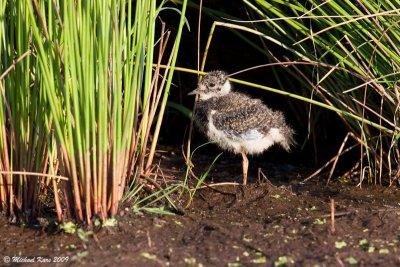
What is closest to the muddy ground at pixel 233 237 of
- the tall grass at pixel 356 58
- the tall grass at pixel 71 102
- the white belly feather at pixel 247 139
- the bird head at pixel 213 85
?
the tall grass at pixel 71 102

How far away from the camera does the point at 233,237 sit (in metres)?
4.29

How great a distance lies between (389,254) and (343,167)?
8.04 ft

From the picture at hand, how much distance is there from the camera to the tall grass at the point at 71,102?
154 inches

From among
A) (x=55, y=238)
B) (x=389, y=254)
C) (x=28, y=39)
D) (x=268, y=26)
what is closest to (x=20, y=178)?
(x=55, y=238)

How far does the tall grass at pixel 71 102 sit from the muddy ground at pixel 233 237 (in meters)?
0.21

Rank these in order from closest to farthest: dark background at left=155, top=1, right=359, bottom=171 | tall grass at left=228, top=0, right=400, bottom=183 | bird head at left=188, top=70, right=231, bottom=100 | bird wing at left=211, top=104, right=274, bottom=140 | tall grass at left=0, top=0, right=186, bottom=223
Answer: tall grass at left=0, top=0, right=186, bottom=223, tall grass at left=228, top=0, right=400, bottom=183, bird wing at left=211, top=104, right=274, bottom=140, bird head at left=188, top=70, right=231, bottom=100, dark background at left=155, top=1, right=359, bottom=171

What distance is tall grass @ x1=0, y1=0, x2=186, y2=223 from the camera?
392 centimetres

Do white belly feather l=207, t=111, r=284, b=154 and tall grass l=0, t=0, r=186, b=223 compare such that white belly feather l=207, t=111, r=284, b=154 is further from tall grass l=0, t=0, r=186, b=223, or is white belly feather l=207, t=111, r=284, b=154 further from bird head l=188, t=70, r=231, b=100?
tall grass l=0, t=0, r=186, b=223

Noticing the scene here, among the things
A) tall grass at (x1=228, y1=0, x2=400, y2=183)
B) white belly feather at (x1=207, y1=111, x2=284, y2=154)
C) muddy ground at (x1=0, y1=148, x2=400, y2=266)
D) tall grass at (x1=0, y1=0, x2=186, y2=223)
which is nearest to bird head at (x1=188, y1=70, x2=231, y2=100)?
white belly feather at (x1=207, y1=111, x2=284, y2=154)

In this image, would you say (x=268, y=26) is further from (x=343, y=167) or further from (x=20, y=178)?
(x=20, y=178)

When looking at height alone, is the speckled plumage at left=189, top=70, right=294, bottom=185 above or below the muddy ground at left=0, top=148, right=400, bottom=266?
above

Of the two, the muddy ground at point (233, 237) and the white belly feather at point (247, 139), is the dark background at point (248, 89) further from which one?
the muddy ground at point (233, 237)

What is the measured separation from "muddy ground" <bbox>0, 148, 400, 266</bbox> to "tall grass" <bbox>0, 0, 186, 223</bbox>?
210 millimetres

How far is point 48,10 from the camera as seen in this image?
4.17 m
